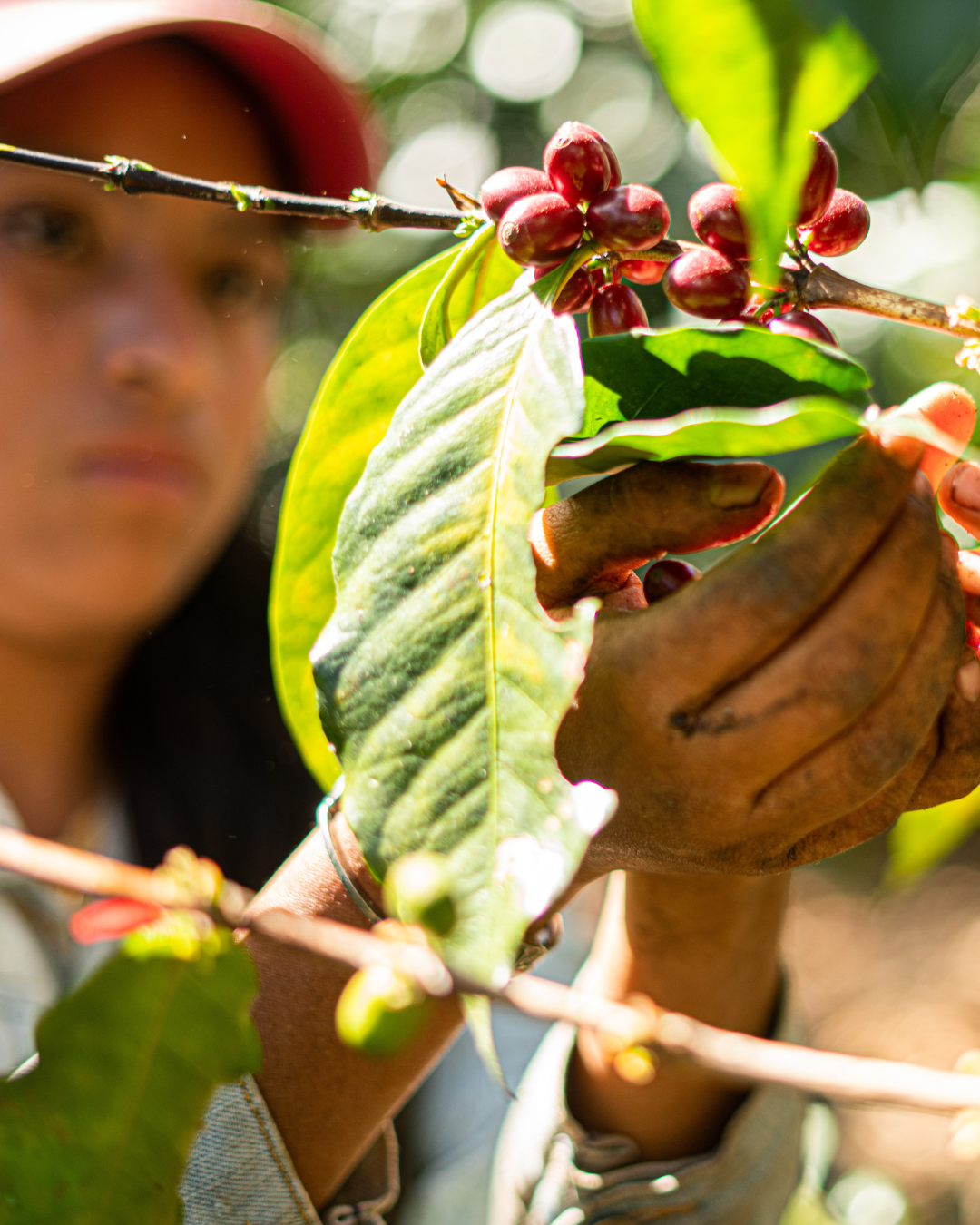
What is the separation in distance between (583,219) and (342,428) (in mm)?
174

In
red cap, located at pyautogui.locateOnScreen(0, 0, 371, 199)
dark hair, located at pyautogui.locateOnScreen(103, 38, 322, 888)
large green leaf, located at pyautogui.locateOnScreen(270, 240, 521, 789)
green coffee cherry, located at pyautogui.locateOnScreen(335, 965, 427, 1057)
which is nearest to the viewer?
green coffee cherry, located at pyautogui.locateOnScreen(335, 965, 427, 1057)

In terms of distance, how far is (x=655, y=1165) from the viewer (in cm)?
89

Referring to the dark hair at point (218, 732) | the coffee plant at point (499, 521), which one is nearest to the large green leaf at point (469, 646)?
the coffee plant at point (499, 521)

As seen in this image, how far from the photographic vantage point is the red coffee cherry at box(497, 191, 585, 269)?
1.27 feet

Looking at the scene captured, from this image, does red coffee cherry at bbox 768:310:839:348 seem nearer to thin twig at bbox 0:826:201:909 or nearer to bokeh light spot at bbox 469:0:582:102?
thin twig at bbox 0:826:201:909

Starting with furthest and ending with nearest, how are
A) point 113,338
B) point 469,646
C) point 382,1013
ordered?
point 113,338
point 469,646
point 382,1013

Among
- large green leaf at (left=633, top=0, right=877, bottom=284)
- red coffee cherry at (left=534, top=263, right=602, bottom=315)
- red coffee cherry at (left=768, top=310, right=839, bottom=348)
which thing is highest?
large green leaf at (left=633, top=0, right=877, bottom=284)

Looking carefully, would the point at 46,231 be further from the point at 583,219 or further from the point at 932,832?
the point at 932,832

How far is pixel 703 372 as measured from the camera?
379 mm

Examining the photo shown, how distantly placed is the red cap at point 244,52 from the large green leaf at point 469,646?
2.62 feet

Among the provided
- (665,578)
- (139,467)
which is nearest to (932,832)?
(665,578)

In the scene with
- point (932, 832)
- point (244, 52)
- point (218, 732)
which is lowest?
point (218, 732)

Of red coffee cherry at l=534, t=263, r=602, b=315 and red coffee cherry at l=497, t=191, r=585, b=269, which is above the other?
red coffee cherry at l=497, t=191, r=585, b=269

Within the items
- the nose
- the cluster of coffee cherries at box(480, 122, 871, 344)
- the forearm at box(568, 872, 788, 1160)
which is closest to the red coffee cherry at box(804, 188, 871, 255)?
the cluster of coffee cherries at box(480, 122, 871, 344)
